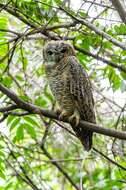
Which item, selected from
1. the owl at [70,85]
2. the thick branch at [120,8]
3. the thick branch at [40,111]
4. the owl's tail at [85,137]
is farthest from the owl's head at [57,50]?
the thick branch at [40,111]

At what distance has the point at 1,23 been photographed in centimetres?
371

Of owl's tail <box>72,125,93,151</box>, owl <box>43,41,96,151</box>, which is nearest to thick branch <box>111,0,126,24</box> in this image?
owl <box>43,41,96,151</box>

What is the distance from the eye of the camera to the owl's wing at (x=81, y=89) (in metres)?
3.79

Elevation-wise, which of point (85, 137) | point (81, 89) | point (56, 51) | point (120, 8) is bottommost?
point (85, 137)

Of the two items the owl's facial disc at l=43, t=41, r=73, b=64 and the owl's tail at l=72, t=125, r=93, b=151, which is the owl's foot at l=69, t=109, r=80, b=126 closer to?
the owl's tail at l=72, t=125, r=93, b=151

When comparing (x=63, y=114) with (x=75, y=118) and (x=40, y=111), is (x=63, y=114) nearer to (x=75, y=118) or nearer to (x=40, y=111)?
(x=75, y=118)

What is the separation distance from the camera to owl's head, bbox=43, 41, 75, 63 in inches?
157

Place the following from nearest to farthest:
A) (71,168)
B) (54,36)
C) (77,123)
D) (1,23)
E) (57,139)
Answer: (77,123) < (1,23) < (54,36) < (57,139) < (71,168)

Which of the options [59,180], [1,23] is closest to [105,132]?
[1,23]

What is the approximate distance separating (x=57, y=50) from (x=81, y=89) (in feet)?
1.27

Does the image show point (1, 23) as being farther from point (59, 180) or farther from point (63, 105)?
point (59, 180)

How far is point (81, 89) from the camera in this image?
3820 millimetres

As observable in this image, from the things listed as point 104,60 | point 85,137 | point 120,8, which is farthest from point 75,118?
point 120,8

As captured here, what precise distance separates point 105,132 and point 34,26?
1245 millimetres
